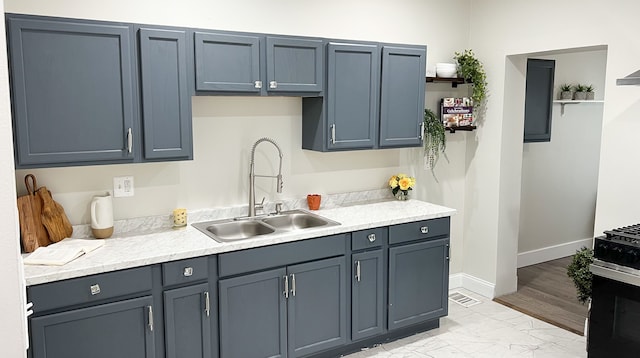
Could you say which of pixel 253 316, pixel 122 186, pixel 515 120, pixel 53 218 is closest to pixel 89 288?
pixel 53 218

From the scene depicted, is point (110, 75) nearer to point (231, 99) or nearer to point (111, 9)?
point (111, 9)

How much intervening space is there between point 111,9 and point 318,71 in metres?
1.28

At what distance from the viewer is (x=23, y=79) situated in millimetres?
2496

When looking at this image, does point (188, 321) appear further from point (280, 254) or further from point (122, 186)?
point (122, 186)

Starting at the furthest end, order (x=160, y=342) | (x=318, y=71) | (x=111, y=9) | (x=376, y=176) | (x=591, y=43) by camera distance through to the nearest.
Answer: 1. (x=376, y=176)
2. (x=591, y=43)
3. (x=318, y=71)
4. (x=111, y=9)
5. (x=160, y=342)

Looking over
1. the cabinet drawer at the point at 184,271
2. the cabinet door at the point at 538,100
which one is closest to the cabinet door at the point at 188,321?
the cabinet drawer at the point at 184,271

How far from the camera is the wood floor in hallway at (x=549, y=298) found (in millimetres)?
4035

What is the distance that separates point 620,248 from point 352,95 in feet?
6.07

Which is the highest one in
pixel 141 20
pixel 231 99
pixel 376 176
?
pixel 141 20

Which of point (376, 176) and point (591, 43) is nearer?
point (591, 43)

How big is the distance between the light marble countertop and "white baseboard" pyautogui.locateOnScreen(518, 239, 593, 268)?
203cm

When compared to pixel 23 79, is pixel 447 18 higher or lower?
higher

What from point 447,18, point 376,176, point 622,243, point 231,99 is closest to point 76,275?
point 231,99

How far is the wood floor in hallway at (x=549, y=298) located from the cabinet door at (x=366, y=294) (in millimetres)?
1456
